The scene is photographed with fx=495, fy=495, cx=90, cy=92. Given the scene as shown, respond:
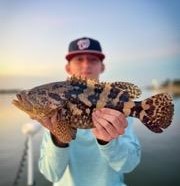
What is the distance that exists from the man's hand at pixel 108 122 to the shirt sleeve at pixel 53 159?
14cm

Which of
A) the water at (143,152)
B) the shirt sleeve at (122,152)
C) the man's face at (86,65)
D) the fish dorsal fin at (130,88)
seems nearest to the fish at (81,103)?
the fish dorsal fin at (130,88)

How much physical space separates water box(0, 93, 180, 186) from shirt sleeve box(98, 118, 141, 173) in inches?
22.4

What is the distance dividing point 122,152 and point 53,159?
141mm

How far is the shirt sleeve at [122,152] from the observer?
962mm

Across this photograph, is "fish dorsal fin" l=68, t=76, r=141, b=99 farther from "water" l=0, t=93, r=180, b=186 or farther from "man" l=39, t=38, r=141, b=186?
"water" l=0, t=93, r=180, b=186

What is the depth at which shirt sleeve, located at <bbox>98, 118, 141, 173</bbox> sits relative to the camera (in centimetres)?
96

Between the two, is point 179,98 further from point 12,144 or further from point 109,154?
point 109,154

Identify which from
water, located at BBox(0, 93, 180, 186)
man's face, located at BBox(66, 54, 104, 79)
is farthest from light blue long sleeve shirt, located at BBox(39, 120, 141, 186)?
water, located at BBox(0, 93, 180, 186)

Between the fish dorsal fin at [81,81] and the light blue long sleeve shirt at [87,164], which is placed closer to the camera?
the fish dorsal fin at [81,81]

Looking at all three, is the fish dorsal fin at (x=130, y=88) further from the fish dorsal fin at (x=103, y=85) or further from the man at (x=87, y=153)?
the man at (x=87, y=153)

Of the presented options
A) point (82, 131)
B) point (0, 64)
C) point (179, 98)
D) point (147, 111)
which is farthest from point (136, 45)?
point (147, 111)

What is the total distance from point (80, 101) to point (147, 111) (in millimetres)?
118

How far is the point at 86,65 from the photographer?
3.57 ft

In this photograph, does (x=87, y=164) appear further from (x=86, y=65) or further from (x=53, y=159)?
(x=86, y=65)
